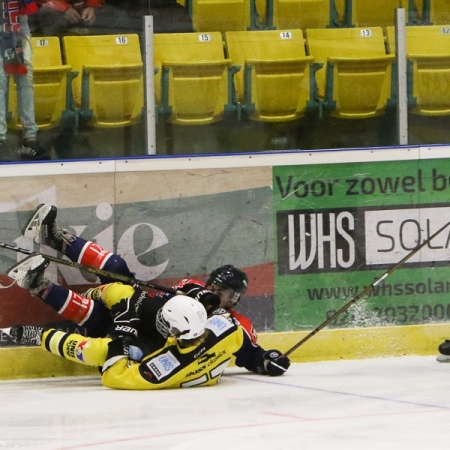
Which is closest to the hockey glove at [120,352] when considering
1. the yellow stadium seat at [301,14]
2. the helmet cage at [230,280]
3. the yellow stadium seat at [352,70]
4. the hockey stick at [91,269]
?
the hockey stick at [91,269]

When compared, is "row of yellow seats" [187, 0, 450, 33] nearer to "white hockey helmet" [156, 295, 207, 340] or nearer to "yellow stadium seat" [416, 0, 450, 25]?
"yellow stadium seat" [416, 0, 450, 25]

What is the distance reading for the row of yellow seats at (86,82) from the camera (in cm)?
620

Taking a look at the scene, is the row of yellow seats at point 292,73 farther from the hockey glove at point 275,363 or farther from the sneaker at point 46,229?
the hockey glove at point 275,363

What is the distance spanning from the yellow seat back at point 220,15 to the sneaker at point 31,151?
114cm

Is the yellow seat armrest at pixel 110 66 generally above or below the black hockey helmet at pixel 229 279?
above

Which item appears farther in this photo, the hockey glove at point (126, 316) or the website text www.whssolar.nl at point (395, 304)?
the website text www.whssolar.nl at point (395, 304)

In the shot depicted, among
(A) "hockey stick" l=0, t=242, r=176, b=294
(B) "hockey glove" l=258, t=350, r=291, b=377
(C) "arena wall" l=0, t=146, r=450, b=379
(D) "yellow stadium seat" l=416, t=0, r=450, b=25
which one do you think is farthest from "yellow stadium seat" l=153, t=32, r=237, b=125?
(B) "hockey glove" l=258, t=350, r=291, b=377

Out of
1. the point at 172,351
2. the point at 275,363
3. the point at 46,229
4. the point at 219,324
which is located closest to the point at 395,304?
the point at 275,363

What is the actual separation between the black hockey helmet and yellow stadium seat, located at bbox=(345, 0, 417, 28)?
1.72m

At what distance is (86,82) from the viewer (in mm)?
6258

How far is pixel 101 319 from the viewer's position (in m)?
6.07

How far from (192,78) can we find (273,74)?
0.49 metres

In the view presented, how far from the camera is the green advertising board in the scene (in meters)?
6.45

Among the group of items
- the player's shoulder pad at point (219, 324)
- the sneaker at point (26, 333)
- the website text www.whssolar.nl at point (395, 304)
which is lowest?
the website text www.whssolar.nl at point (395, 304)
